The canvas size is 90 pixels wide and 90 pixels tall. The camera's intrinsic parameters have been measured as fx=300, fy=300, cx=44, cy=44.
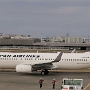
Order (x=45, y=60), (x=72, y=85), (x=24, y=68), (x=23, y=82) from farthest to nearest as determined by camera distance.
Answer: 1. (x=45, y=60)
2. (x=24, y=68)
3. (x=23, y=82)
4. (x=72, y=85)

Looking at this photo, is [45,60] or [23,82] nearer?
[23,82]

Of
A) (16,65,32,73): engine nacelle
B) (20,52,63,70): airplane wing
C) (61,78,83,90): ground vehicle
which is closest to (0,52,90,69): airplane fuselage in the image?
(20,52,63,70): airplane wing

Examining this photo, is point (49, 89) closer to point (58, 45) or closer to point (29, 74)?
point (29, 74)

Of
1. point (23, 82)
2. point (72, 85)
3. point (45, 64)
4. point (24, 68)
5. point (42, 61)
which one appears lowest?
point (23, 82)

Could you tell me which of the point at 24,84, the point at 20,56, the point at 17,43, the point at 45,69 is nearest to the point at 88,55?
the point at 45,69

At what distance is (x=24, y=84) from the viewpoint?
108ft

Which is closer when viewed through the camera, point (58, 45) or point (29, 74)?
point (29, 74)

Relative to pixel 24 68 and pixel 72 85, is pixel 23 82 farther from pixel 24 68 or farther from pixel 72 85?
pixel 72 85

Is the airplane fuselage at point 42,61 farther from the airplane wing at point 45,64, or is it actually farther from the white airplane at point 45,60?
the airplane wing at point 45,64

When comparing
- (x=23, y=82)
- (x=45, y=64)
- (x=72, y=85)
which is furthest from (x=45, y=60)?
(x=72, y=85)

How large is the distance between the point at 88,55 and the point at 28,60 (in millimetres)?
8378

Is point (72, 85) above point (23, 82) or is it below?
above

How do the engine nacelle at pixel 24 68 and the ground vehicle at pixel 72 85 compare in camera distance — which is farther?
the engine nacelle at pixel 24 68

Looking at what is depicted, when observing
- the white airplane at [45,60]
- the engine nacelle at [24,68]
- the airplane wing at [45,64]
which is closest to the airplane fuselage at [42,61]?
the white airplane at [45,60]
